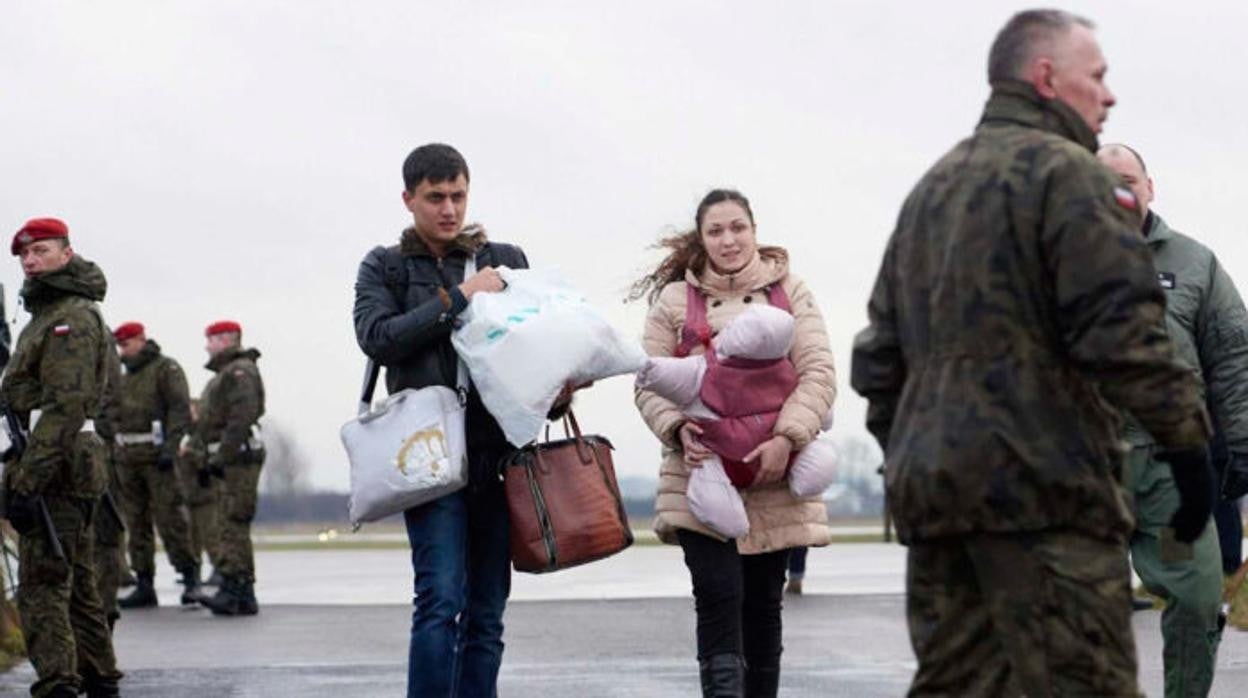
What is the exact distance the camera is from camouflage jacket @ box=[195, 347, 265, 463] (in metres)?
17.3

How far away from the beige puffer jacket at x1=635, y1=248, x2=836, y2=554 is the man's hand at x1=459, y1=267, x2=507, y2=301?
0.88 metres

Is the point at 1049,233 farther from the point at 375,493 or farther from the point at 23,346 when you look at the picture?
the point at 23,346

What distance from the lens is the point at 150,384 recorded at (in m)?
18.7

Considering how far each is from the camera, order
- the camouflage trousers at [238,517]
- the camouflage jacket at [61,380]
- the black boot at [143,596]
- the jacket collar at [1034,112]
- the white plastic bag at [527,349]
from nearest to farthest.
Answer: the jacket collar at [1034,112] < the white plastic bag at [527,349] < the camouflage jacket at [61,380] < the camouflage trousers at [238,517] < the black boot at [143,596]

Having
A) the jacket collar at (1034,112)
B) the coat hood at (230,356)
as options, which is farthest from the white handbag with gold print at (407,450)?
the coat hood at (230,356)

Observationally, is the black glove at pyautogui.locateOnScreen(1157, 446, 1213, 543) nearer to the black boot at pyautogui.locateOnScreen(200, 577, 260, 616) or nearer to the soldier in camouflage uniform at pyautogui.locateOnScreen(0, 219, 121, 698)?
the soldier in camouflage uniform at pyautogui.locateOnScreen(0, 219, 121, 698)

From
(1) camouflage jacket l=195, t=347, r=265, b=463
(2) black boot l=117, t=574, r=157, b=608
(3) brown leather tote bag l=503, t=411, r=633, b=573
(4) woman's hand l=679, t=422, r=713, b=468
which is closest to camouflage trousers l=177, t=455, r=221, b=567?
(2) black boot l=117, t=574, r=157, b=608

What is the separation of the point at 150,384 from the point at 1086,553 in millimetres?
14104

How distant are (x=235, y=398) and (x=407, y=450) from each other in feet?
32.9

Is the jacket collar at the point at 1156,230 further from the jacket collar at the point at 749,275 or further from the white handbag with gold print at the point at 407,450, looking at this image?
the white handbag with gold print at the point at 407,450

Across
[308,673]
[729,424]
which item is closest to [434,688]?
[729,424]

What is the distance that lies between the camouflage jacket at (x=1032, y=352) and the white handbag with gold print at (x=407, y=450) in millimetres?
2516

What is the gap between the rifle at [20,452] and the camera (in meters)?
9.95

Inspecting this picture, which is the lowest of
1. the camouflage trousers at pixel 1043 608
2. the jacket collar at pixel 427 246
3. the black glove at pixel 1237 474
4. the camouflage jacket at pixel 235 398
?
the camouflage jacket at pixel 235 398
